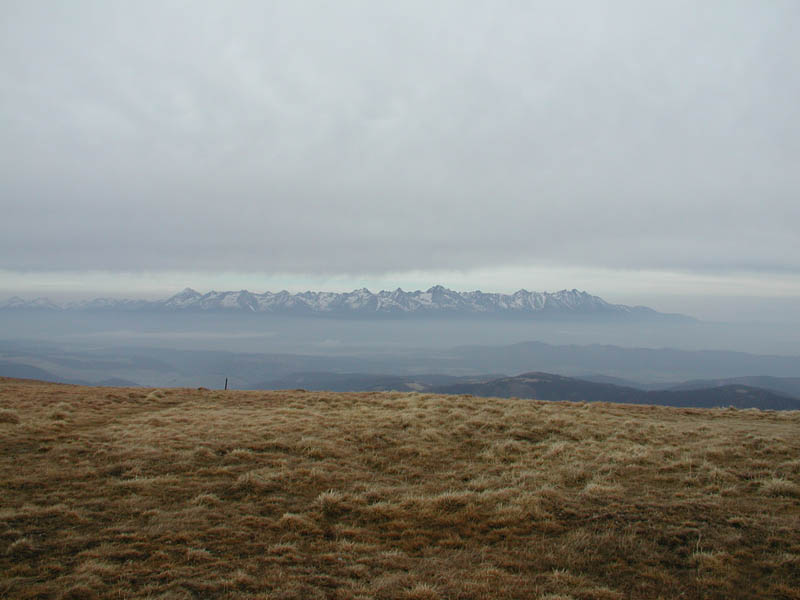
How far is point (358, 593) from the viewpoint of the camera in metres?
7.37

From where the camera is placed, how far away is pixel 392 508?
1139cm

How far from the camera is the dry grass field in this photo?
784cm

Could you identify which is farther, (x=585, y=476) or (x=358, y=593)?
(x=585, y=476)

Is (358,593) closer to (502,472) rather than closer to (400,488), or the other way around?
(400,488)

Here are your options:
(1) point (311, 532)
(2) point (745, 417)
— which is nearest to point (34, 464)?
(1) point (311, 532)

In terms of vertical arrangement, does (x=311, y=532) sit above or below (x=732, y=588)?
below

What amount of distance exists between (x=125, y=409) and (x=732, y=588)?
26615mm

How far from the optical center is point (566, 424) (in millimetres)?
21250

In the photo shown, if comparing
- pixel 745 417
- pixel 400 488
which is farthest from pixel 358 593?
pixel 745 417

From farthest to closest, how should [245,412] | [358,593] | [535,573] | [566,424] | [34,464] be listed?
[245,412], [566,424], [34,464], [535,573], [358,593]

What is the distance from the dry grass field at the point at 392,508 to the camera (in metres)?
7.84

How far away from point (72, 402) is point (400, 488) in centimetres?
2137

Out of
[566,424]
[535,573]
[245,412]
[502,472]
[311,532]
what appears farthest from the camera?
[245,412]

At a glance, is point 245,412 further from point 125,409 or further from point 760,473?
point 760,473
